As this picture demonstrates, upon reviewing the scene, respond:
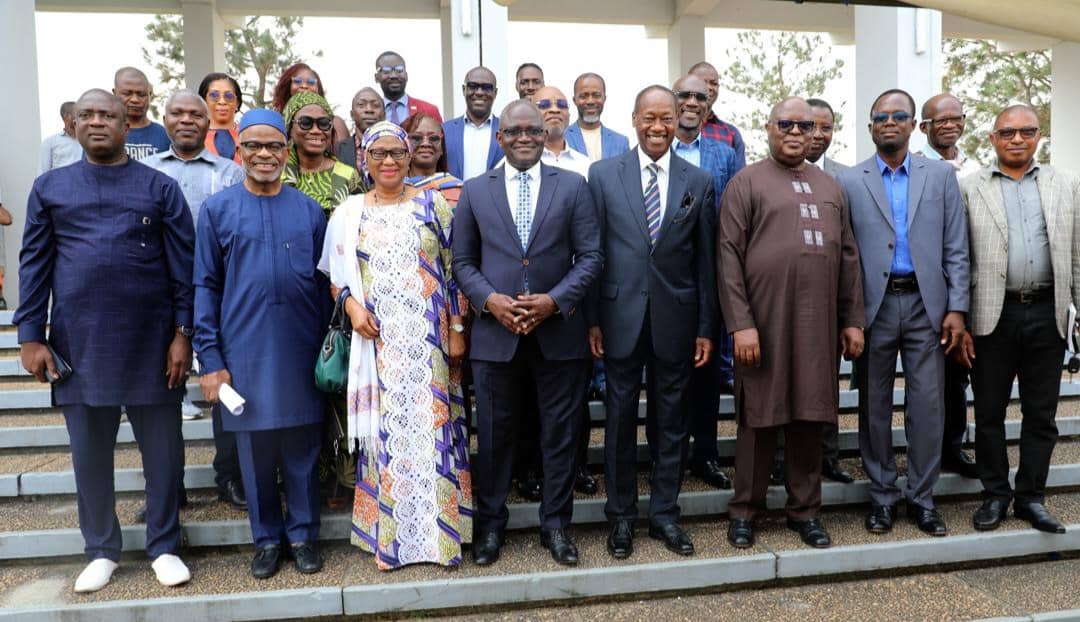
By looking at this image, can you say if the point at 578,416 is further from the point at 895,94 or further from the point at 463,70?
the point at 463,70

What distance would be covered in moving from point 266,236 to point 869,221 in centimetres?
308

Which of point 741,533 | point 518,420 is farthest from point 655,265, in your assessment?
point 741,533

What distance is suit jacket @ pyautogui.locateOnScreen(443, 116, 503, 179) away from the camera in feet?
16.8

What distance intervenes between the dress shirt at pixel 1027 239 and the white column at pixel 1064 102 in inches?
452

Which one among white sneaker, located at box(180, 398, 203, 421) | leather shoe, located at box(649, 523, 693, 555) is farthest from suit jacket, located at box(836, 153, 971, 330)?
white sneaker, located at box(180, 398, 203, 421)

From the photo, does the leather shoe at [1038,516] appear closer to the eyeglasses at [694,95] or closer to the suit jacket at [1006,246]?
the suit jacket at [1006,246]

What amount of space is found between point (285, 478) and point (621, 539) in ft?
5.53

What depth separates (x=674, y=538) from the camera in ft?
12.8

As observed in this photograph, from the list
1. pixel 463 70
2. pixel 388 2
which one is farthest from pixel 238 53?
pixel 463 70

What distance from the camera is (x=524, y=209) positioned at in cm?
378

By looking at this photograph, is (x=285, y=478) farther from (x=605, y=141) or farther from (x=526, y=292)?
(x=605, y=141)

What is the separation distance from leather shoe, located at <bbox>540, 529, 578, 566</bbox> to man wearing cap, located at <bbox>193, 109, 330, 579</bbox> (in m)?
1.12

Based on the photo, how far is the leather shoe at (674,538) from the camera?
388 centimetres

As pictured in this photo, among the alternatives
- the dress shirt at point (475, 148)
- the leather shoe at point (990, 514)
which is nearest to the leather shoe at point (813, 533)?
the leather shoe at point (990, 514)
